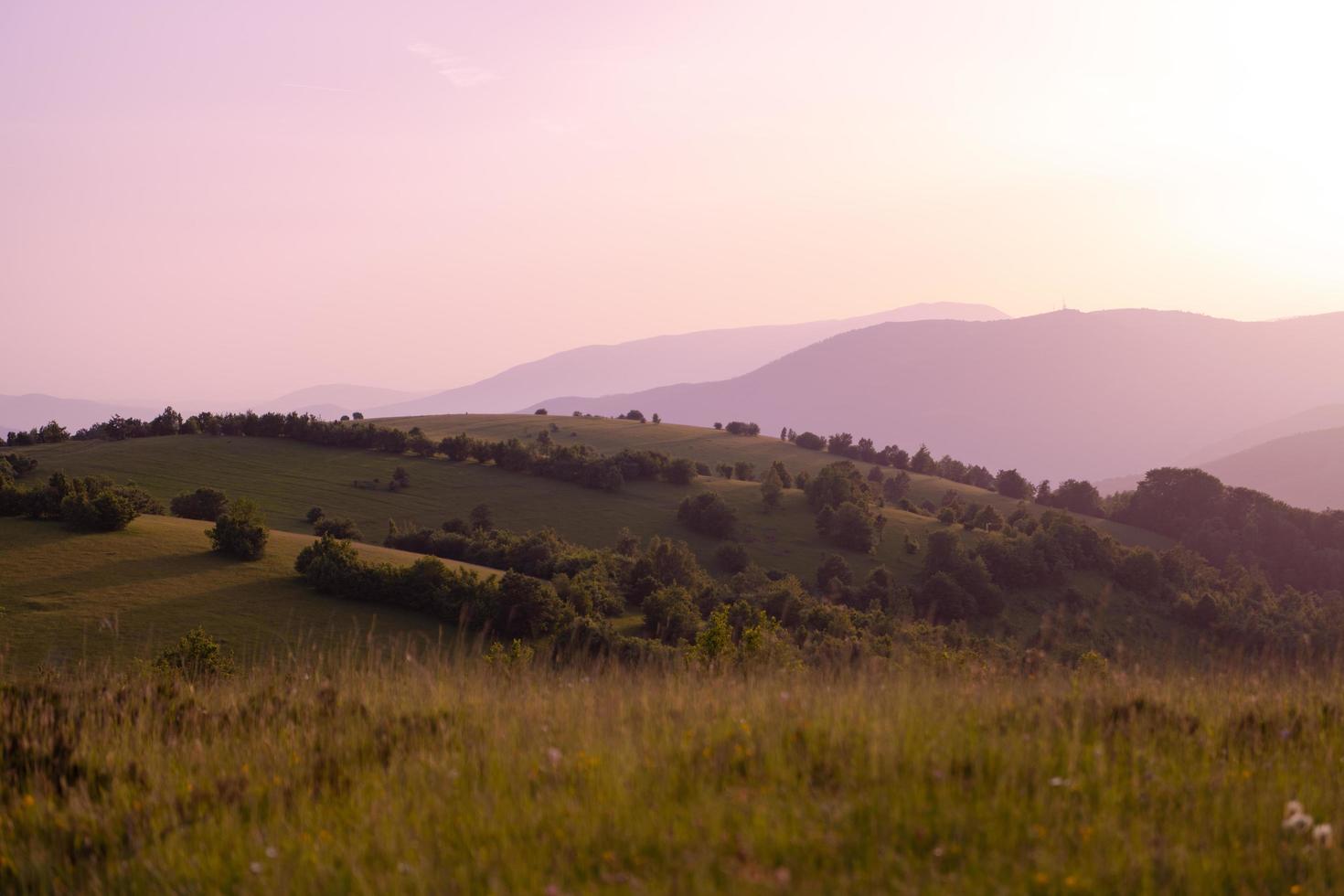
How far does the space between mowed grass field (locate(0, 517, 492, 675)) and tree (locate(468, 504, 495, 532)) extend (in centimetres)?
2188

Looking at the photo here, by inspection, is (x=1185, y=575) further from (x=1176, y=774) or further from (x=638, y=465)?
(x=1176, y=774)

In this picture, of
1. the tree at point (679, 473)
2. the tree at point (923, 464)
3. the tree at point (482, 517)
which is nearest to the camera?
the tree at point (482, 517)

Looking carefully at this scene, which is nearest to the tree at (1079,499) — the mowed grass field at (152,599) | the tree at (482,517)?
the tree at (482,517)

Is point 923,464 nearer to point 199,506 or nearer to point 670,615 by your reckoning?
point 670,615

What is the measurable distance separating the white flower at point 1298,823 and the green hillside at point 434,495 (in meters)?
56.5

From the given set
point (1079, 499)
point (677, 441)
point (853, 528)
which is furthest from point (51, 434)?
point (1079, 499)

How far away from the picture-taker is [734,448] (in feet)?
369

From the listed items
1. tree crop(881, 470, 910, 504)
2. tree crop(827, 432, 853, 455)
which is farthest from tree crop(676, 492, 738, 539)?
tree crop(827, 432, 853, 455)

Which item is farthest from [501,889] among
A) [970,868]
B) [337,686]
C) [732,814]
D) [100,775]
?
[337,686]

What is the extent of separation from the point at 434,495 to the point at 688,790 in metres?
67.3

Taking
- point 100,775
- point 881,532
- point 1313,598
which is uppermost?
point 100,775

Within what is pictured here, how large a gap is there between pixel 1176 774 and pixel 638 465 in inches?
3073

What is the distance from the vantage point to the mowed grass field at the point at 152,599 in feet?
86.1

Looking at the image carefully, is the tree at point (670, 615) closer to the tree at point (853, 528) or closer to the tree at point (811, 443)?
the tree at point (853, 528)
